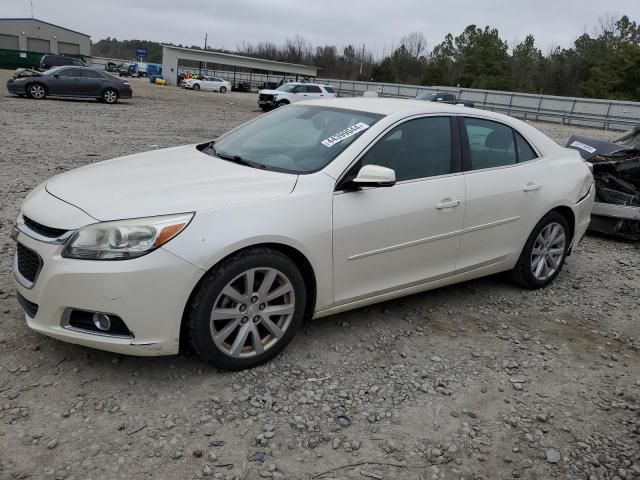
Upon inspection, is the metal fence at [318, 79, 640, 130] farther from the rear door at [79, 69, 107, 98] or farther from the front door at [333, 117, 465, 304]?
the front door at [333, 117, 465, 304]

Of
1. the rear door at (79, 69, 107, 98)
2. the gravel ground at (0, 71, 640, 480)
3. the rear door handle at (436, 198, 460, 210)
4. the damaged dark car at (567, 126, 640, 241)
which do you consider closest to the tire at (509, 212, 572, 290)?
the gravel ground at (0, 71, 640, 480)

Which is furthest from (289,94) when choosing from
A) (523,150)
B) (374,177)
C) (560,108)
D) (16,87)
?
(374,177)

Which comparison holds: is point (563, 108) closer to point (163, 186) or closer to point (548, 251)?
point (548, 251)

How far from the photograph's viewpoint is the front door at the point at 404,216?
11.0ft

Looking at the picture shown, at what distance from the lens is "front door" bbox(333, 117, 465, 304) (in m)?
3.36

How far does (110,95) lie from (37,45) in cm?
5650

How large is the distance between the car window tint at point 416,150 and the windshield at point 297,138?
175mm

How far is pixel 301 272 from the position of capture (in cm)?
328

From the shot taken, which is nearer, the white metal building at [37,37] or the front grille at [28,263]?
the front grille at [28,263]

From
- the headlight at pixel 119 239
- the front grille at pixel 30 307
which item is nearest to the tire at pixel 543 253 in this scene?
the headlight at pixel 119 239

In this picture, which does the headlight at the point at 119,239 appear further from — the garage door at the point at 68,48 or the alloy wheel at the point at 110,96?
the garage door at the point at 68,48

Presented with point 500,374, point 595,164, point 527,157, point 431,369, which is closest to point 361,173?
point 431,369

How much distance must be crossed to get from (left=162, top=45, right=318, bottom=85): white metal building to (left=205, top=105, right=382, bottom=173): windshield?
172ft

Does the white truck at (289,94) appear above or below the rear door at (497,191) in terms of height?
above
